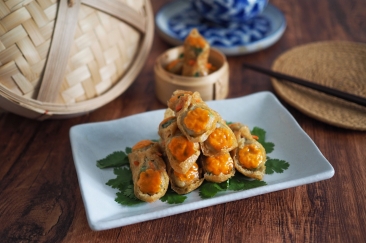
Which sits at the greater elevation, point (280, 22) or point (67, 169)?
point (67, 169)

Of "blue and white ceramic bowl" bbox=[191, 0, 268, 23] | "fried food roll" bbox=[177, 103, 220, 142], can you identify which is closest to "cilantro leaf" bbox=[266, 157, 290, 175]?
"fried food roll" bbox=[177, 103, 220, 142]

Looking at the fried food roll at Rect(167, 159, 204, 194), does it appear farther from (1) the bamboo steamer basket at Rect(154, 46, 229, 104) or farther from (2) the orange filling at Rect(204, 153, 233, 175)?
(1) the bamboo steamer basket at Rect(154, 46, 229, 104)

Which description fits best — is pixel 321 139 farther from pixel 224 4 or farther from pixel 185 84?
pixel 224 4

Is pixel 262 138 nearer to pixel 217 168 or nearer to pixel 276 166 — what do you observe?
pixel 276 166

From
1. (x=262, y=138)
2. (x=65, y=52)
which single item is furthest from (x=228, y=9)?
(x=65, y=52)

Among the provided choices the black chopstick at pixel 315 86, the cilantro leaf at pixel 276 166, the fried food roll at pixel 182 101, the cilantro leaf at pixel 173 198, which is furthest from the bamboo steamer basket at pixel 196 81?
the cilantro leaf at pixel 173 198

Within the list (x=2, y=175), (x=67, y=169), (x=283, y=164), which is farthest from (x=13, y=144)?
(x=283, y=164)
